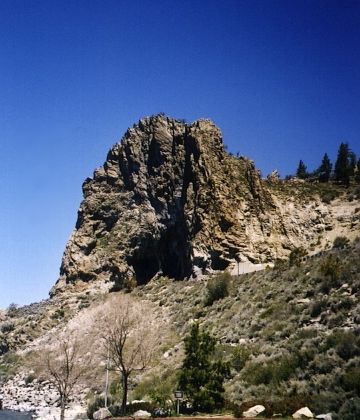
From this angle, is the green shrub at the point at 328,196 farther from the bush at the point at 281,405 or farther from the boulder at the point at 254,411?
the boulder at the point at 254,411

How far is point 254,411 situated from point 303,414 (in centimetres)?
277

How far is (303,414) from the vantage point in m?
21.0

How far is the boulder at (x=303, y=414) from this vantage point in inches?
819

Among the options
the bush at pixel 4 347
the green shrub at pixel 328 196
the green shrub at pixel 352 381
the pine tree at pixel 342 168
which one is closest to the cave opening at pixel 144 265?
the bush at pixel 4 347

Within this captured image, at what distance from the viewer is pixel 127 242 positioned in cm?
8394

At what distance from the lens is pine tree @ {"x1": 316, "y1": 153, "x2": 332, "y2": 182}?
323ft

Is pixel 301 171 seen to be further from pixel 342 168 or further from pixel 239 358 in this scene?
pixel 239 358

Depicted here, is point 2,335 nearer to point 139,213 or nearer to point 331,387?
point 139,213

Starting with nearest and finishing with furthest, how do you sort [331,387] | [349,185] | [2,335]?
1. [331,387]
2. [2,335]
3. [349,185]

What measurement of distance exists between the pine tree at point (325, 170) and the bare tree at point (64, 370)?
6300cm

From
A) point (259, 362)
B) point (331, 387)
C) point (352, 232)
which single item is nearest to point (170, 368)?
point (259, 362)

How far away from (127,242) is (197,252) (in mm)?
18363

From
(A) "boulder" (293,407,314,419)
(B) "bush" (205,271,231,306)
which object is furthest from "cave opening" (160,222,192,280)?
(A) "boulder" (293,407,314,419)

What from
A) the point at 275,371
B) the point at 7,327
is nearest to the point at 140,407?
the point at 275,371
